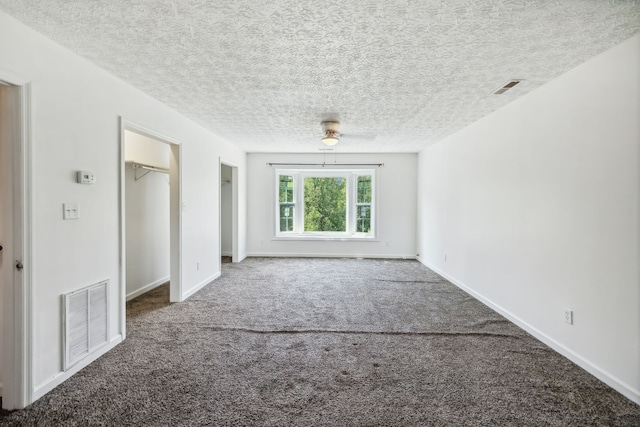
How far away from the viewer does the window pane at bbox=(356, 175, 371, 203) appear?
681 cm

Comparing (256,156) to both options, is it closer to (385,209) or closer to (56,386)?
(385,209)

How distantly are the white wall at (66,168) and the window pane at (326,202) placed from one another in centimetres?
403

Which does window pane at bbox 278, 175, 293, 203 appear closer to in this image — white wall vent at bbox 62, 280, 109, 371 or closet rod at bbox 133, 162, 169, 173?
closet rod at bbox 133, 162, 169, 173

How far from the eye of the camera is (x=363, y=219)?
6.86m

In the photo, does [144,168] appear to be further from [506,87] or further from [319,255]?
[506,87]

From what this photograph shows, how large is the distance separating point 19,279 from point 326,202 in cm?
543

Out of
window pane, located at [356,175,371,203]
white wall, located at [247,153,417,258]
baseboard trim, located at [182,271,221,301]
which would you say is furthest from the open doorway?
window pane, located at [356,175,371,203]

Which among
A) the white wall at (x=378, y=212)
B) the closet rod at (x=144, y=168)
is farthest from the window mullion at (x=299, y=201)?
the closet rod at (x=144, y=168)

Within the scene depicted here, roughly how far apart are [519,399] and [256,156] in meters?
5.92

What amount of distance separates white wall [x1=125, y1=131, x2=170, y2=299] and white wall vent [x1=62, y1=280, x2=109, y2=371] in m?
1.49

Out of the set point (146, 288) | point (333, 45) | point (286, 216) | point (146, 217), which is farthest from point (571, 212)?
point (286, 216)

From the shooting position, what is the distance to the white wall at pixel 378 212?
21.7 ft

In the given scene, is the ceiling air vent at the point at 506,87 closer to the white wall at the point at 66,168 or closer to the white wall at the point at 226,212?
the white wall at the point at 66,168

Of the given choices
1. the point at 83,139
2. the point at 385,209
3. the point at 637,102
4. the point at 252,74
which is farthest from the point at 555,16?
the point at 385,209
